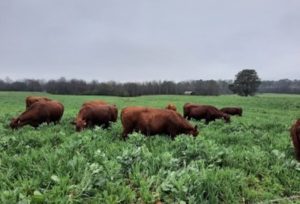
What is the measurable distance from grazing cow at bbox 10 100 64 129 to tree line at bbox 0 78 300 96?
62.6 metres

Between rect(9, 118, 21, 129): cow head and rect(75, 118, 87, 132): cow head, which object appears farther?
rect(9, 118, 21, 129): cow head

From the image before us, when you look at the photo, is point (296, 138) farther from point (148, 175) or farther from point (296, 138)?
point (148, 175)

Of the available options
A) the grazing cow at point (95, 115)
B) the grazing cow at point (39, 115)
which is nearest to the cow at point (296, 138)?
the grazing cow at point (95, 115)

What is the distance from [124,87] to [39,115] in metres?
76.0

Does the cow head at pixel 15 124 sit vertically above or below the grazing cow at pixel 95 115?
below

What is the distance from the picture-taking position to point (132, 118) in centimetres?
1169

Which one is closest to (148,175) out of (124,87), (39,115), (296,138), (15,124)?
(296,138)

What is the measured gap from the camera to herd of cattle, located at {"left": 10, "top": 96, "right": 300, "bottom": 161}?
1134 centimetres

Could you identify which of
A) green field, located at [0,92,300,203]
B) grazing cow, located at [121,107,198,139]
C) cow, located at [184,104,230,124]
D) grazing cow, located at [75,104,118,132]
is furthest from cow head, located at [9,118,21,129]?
cow, located at [184,104,230,124]

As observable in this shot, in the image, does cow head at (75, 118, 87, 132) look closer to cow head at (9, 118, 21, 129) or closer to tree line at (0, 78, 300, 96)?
cow head at (9, 118, 21, 129)

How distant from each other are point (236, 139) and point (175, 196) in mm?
5851

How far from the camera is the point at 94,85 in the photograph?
89750mm

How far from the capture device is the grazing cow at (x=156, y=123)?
11328 mm

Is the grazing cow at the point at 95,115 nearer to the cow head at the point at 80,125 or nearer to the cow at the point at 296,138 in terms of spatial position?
the cow head at the point at 80,125
